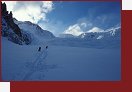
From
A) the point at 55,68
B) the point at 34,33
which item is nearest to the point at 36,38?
the point at 34,33

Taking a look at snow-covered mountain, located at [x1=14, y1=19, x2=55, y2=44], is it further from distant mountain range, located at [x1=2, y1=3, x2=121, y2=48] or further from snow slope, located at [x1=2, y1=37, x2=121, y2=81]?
snow slope, located at [x1=2, y1=37, x2=121, y2=81]

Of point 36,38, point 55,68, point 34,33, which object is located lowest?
point 55,68

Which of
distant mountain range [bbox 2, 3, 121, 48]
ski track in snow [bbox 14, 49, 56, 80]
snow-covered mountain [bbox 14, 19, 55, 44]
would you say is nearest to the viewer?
ski track in snow [bbox 14, 49, 56, 80]

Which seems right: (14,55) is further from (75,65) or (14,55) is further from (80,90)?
(80,90)

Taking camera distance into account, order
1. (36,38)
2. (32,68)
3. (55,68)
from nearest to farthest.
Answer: (32,68)
(55,68)
(36,38)

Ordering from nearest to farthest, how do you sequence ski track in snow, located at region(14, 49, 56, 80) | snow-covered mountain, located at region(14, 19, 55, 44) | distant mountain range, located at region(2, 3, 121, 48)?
ski track in snow, located at region(14, 49, 56, 80) → distant mountain range, located at region(2, 3, 121, 48) → snow-covered mountain, located at region(14, 19, 55, 44)

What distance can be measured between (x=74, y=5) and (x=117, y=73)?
270cm

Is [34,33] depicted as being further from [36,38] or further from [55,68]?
[55,68]

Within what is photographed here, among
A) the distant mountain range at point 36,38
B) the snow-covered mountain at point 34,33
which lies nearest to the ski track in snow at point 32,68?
the distant mountain range at point 36,38

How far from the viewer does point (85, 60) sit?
8617 millimetres

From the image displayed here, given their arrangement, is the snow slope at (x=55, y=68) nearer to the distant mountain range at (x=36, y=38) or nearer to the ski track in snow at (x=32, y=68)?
the ski track in snow at (x=32, y=68)

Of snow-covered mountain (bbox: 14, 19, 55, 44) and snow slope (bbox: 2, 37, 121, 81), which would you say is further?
snow-covered mountain (bbox: 14, 19, 55, 44)

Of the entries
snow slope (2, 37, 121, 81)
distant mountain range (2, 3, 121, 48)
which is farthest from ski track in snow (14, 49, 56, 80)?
distant mountain range (2, 3, 121, 48)

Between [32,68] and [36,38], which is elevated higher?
[36,38]
